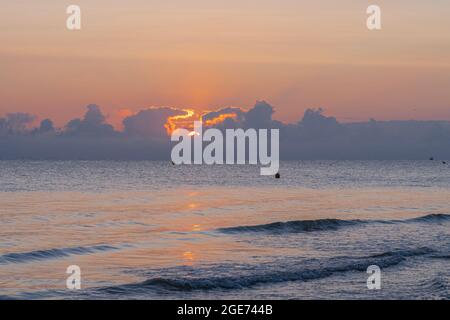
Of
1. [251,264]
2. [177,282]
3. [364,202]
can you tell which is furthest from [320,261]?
[364,202]

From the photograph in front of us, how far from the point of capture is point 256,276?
26.6 m

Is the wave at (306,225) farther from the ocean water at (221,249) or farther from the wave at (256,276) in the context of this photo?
the wave at (256,276)

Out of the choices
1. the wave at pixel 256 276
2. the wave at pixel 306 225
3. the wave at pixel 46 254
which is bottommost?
the wave at pixel 306 225

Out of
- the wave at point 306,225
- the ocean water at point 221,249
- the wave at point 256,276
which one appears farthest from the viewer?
the wave at point 306,225

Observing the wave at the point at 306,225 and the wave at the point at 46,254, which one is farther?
the wave at the point at 306,225

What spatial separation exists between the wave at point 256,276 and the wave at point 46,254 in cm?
724

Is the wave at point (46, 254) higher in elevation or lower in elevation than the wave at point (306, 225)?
higher

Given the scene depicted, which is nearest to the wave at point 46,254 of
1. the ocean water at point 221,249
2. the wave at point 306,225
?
the ocean water at point 221,249

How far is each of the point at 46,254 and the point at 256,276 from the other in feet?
35.8

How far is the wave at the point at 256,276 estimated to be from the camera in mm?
24891

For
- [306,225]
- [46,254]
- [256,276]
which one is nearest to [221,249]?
[256,276]

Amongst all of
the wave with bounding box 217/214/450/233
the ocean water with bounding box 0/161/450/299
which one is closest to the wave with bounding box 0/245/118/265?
the ocean water with bounding box 0/161/450/299

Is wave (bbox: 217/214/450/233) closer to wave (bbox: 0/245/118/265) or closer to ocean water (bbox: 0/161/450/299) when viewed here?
ocean water (bbox: 0/161/450/299)
